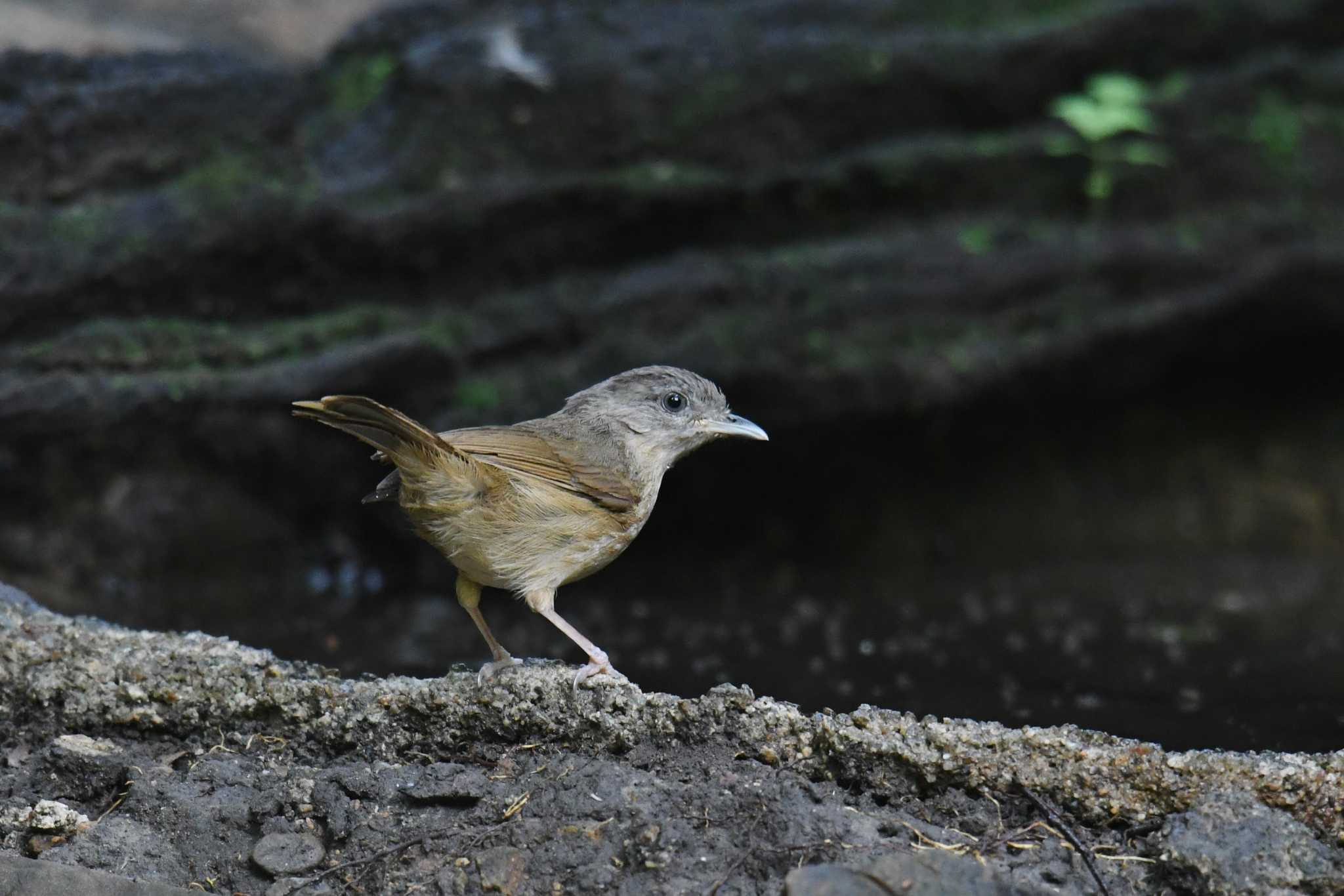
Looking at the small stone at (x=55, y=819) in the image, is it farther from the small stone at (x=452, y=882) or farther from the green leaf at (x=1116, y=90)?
the green leaf at (x=1116, y=90)

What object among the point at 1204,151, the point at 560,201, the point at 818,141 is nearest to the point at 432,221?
the point at 560,201

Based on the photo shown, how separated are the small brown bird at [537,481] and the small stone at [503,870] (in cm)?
53

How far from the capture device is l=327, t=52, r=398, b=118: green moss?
5.98 meters

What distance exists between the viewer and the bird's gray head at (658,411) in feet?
14.5

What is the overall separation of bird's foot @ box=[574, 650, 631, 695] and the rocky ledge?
0.04m

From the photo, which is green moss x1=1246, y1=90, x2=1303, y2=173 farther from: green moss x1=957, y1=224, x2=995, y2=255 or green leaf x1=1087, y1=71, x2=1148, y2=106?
green moss x1=957, y1=224, x2=995, y2=255

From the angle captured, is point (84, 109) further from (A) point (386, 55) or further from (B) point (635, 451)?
(B) point (635, 451)

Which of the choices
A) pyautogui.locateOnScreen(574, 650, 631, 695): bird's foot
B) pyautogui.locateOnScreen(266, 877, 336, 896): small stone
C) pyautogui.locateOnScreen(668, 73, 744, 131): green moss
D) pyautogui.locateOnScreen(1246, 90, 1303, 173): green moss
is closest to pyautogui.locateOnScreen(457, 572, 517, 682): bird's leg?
pyautogui.locateOnScreen(574, 650, 631, 695): bird's foot

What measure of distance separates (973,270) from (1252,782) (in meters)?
4.20

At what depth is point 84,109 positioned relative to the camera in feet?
17.3

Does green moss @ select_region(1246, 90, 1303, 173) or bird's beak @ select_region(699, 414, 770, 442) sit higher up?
green moss @ select_region(1246, 90, 1303, 173)

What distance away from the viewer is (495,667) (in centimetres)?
359

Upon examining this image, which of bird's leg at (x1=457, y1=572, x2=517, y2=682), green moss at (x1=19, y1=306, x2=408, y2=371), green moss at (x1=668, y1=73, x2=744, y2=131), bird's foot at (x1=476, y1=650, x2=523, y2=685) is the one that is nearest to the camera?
bird's foot at (x1=476, y1=650, x2=523, y2=685)

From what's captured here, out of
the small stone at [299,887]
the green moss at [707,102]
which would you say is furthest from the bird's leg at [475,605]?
the green moss at [707,102]
